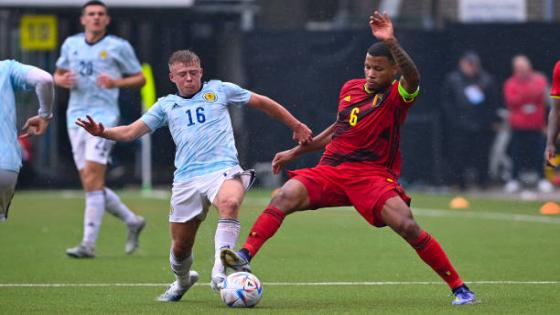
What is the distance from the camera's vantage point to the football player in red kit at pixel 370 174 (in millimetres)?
9562

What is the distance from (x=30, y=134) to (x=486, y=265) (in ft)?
15.5

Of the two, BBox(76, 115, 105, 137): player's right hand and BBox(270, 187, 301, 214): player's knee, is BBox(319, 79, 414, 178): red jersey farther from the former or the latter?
BBox(76, 115, 105, 137): player's right hand

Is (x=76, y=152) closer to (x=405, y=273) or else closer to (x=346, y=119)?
(x=405, y=273)

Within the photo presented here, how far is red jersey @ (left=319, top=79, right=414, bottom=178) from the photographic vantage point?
32.3ft

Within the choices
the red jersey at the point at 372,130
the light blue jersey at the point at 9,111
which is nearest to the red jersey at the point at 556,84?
the red jersey at the point at 372,130

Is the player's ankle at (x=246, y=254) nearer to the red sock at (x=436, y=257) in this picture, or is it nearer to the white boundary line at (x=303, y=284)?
the red sock at (x=436, y=257)

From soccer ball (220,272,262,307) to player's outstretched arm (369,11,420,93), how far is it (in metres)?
1.69

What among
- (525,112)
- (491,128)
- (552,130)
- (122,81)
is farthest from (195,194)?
(491,128)

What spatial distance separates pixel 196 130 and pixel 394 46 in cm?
163

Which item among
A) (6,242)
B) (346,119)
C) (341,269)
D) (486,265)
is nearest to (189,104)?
(346,119)

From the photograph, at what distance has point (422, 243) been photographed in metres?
9.57

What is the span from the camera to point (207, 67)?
2477cm

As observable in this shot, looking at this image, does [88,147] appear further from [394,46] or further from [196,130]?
[394,46]

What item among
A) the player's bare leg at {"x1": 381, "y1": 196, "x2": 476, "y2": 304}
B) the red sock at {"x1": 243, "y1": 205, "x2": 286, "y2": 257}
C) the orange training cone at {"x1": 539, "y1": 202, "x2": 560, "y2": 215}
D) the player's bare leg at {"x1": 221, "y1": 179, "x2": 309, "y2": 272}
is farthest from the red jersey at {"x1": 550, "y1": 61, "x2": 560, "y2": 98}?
the orange training cone at {"x1": 539, "y1": 202, "x2": 560, "y2": 215}
